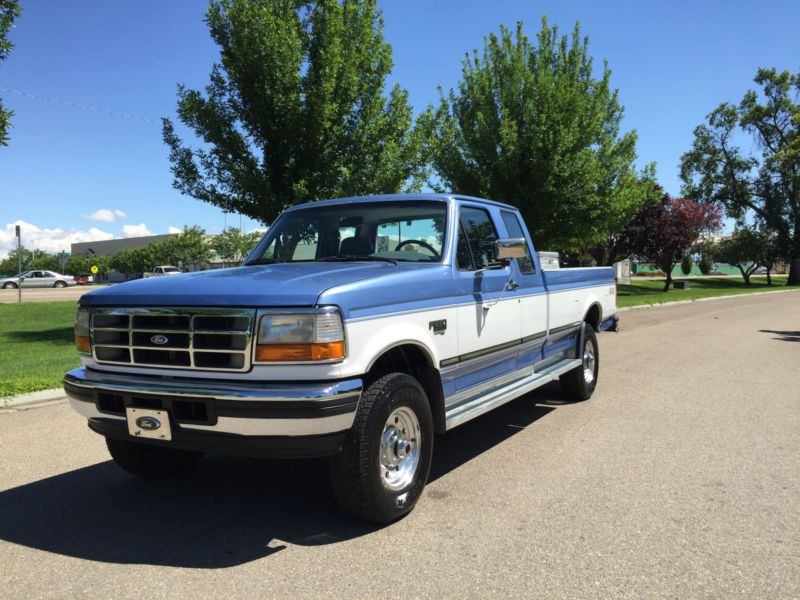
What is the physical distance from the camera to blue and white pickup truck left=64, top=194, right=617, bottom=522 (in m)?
3.20

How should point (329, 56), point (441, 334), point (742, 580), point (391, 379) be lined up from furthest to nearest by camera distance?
point (329, 56) → point (441, 334) → point (391, 379) → point (742, 580)

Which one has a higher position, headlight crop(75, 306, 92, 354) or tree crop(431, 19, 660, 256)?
tree crop(431, 19, 660, 256)

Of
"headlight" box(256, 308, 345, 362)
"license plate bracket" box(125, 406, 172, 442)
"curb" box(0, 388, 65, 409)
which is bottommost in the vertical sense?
"curb" box(0, 388, 65, 409)

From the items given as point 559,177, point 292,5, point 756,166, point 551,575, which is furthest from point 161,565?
point 756,166

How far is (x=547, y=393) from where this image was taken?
749 cm

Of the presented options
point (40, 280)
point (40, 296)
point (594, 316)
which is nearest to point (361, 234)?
point (594, 316)

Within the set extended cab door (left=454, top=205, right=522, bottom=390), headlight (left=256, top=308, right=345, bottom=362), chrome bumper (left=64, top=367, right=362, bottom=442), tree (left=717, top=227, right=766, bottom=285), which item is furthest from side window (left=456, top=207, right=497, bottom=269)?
tree (left=717, top=227, right=766, bottom=285)

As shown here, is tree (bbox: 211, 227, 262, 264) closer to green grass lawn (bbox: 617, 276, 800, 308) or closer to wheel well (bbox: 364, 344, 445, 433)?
green grass lawn (bbox: 617, 276, 800, 308)

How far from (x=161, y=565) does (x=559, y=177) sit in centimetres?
1622

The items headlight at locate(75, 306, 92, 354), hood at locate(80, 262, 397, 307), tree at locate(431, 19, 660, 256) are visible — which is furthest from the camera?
tree at locate(431, 19, 660, 256)

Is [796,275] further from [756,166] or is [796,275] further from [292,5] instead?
[292,5]

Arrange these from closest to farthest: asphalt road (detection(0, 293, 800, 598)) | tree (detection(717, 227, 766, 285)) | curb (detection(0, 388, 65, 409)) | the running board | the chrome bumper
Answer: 1. asphalt road (detection(0, 293, 800, 598))
2. the chrome bumper
3. the running board
4. curb (detection(0, 388, 65, 409))
5. tree (detection(717, 227, 766, 285))

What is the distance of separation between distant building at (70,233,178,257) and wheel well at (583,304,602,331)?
99544mm

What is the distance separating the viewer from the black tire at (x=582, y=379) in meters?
6.82
